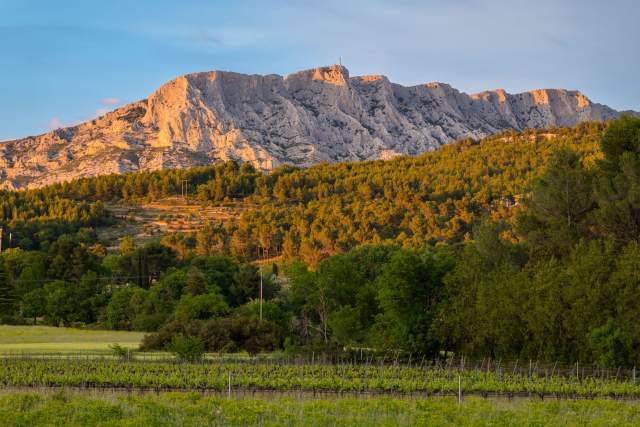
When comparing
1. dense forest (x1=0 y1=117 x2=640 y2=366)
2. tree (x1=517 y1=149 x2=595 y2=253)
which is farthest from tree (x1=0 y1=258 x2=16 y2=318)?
tree (x1=517 y1=149 x2=595 y2=253)

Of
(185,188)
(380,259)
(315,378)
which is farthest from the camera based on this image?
(185,188)

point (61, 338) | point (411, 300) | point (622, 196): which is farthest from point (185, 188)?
point (622, 196)

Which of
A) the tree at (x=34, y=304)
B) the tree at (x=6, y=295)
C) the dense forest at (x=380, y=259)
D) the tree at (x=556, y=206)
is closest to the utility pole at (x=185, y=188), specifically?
the dense forest at (x=380, y=259)

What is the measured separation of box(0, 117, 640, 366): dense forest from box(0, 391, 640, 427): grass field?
17.7m

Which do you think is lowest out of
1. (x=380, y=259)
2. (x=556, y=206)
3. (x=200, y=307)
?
(x=200, y=307)

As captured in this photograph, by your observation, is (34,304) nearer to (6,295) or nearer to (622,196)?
(6,295)

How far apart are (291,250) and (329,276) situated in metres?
45.9

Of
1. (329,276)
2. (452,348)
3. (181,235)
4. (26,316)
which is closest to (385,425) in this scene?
(452,348)

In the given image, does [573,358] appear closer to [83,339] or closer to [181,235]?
[83,339]

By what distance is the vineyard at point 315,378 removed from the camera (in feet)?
111

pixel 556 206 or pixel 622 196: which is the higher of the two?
pixel 622 196

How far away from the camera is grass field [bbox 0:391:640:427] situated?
20.4 meters

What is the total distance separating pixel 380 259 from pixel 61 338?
94.2 feet

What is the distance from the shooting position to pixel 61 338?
2459 inches
